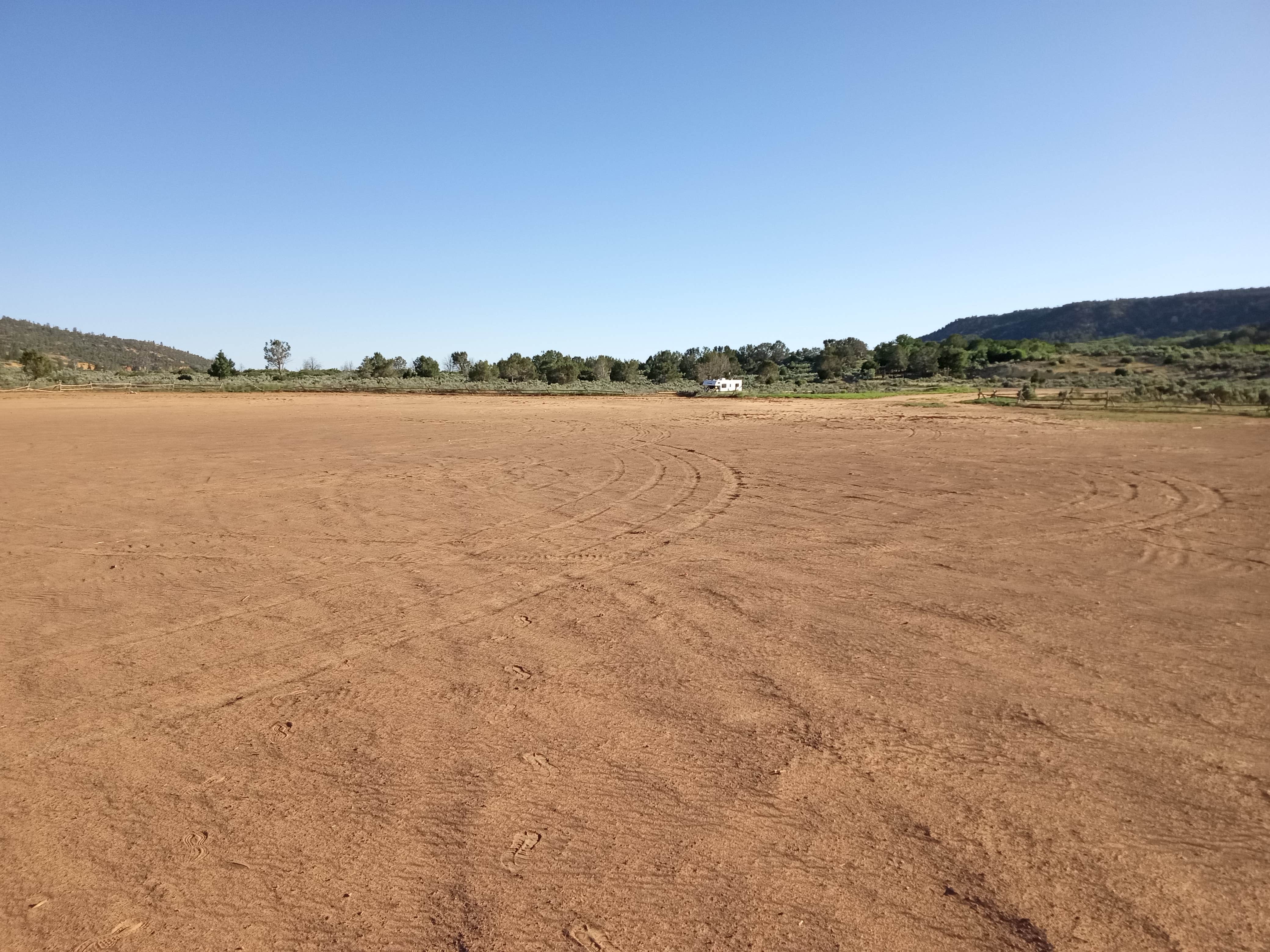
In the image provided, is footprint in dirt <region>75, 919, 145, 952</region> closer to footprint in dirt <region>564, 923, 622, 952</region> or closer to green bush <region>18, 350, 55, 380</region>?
footprint in dirt <region>564, 923, 622, 952</region>

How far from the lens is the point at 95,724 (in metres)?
4.36

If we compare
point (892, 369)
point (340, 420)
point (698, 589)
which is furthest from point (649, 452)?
point (892, 369)

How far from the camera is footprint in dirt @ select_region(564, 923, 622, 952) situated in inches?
106

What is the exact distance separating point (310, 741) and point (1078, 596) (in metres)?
6.19

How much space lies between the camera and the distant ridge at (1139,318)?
311ft

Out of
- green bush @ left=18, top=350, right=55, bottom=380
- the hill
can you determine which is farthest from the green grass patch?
the hill

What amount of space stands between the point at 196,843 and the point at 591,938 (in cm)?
184

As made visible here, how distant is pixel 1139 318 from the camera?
381ft

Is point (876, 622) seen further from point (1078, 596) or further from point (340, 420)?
point (340, 420)

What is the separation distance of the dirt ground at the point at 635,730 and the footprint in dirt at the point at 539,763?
18 millimetres

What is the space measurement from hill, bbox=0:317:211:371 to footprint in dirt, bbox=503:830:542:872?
3716 inches

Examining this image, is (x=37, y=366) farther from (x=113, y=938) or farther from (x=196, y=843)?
(x=113, y=938)

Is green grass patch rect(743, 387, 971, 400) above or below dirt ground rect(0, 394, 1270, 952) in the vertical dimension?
above

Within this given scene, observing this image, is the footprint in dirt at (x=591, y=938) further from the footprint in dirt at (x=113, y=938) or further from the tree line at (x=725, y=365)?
the tree line at (x=725, y=365)
